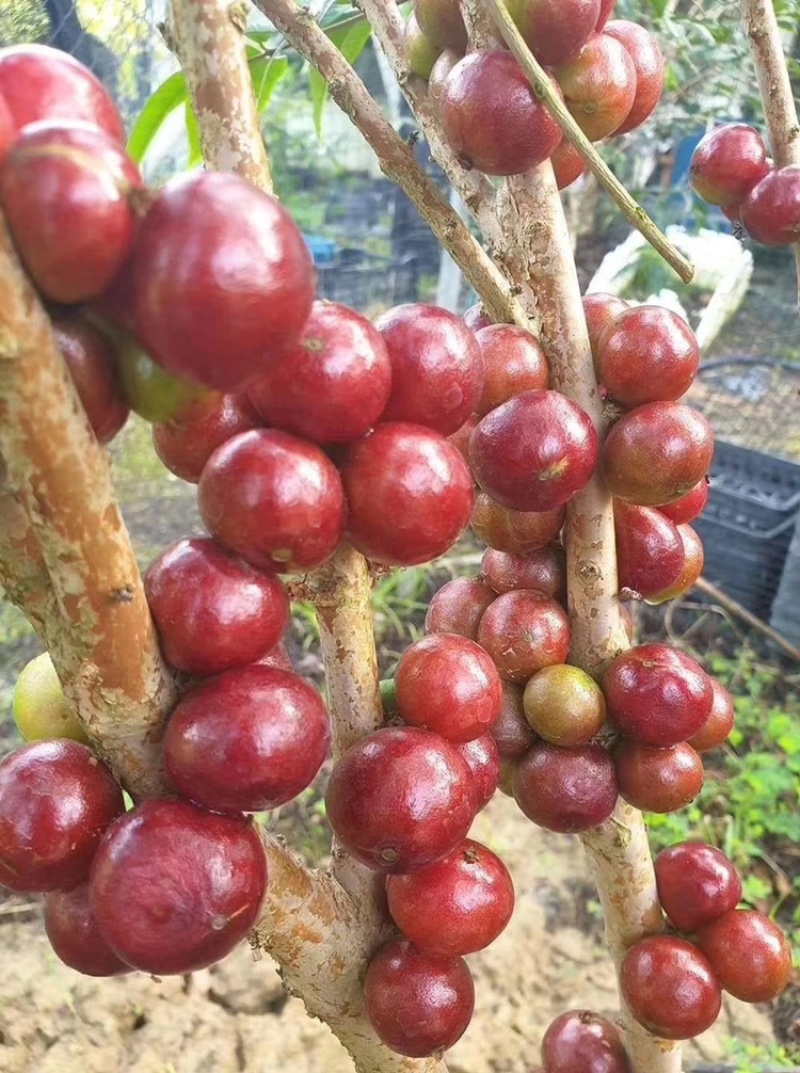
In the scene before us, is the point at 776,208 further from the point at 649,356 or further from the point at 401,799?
the point at 401,799

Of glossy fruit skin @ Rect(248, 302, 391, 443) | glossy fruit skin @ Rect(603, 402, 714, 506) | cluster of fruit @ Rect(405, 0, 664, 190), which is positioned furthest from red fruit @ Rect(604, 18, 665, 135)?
glossy fruit skin @ Rect(248, 302, 391, 443)

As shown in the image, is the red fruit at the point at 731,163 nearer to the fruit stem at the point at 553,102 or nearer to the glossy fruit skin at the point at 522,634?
the fruit stem at the point at 553,102

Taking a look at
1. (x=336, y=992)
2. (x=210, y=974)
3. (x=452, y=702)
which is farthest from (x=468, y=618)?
(x=210, y=974)

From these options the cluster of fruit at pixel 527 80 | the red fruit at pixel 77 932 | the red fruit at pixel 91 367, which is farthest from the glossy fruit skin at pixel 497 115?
the red fruit at pixel 77 932

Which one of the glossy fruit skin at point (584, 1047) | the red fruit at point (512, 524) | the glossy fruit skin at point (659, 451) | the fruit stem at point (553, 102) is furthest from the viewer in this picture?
the glossy fruit skin at point (584, 1047)

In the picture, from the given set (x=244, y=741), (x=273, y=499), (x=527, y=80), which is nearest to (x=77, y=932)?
(x=244, y=741)

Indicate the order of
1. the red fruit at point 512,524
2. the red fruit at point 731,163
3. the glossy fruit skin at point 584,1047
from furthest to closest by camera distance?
the glossy fruit skin at point 584,1047, the red fruit at point 731,163, the red fruit at point 512,524

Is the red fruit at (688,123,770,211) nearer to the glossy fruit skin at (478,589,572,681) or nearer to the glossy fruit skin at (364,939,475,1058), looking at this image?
the glossy fruit skin at (478,589,572,681)
